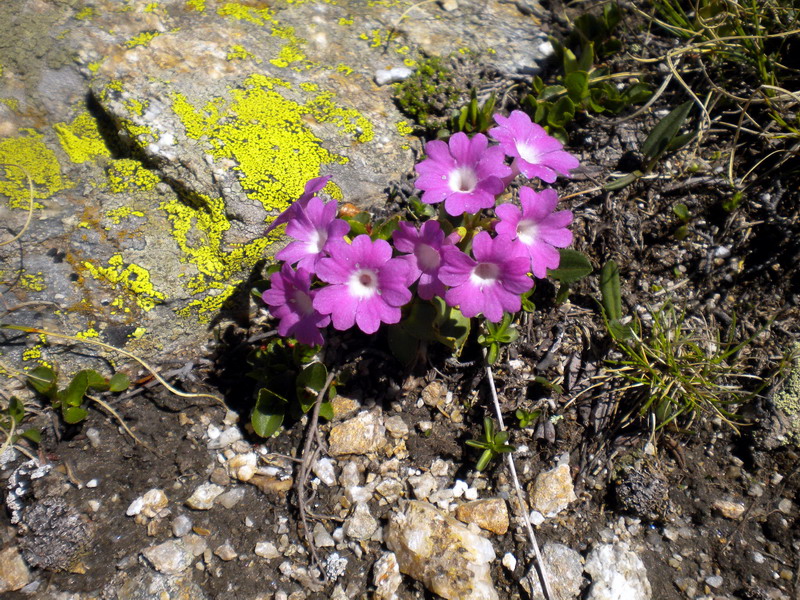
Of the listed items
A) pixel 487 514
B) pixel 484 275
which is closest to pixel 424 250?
pixel 484 275

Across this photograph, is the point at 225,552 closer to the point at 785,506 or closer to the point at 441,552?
the point at 441,552

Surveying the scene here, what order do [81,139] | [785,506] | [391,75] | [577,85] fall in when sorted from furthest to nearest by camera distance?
[391,75] < [577,85] < [81,139] < [785,506]

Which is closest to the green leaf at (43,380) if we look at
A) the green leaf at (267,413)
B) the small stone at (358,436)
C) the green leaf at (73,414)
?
the green leaf at (73,414)

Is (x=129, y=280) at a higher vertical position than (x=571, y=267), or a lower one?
lower

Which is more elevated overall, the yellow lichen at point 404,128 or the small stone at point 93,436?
the yellow lichen at point 404,128

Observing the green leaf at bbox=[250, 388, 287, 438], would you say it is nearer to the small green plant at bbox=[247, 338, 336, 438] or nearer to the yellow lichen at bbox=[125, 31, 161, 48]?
the small green plant at bbox=[247, 338, 336, 438]

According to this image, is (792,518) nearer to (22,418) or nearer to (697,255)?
(697,255)

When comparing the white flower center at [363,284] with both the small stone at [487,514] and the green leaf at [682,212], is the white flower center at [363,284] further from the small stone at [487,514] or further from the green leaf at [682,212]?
the green leaf at [682,212]
